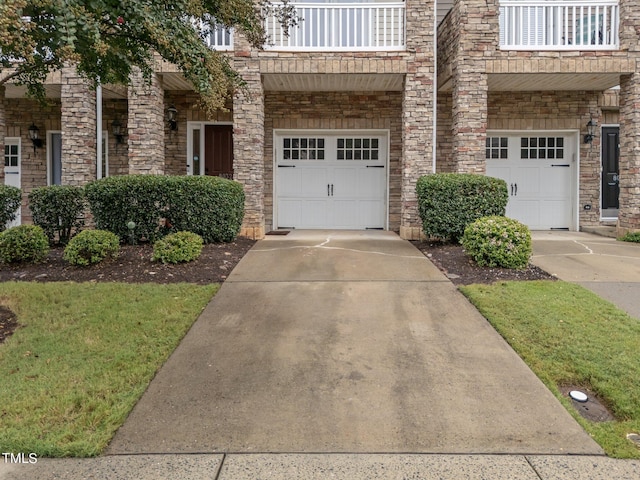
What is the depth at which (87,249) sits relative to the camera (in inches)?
261

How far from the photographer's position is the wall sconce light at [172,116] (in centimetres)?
1127

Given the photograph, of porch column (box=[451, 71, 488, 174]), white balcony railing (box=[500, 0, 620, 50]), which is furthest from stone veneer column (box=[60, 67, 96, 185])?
white balcony railing (box=[500, 0, 620, 50])

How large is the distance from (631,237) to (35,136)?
13.6 meters

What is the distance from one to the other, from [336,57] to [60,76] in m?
5.83

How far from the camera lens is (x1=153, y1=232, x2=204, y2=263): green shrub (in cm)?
682

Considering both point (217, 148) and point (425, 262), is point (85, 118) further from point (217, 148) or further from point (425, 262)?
point (425, 262)

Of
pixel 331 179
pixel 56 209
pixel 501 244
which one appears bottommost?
pixel 501 244

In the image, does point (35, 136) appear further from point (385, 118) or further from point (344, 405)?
point (344, 405)

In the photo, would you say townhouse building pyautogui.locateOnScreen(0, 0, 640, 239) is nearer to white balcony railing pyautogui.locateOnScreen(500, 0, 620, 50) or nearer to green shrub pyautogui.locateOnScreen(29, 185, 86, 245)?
white balcony railing pyautogui.locateOnScreen(500, 0, 620, 50)

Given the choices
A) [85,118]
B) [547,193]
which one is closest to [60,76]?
[85,118]

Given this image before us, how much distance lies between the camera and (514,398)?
3.40 m

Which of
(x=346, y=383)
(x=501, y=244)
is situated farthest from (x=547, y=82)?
(x=346, y=383)

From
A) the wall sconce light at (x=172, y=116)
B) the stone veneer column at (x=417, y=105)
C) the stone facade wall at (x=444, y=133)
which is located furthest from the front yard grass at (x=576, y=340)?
the wall sconce light at (x=172, y=116)

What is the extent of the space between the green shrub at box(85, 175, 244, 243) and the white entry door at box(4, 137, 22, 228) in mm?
5041
